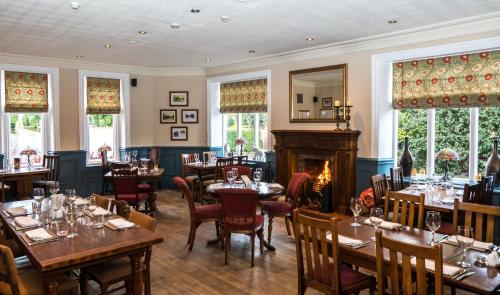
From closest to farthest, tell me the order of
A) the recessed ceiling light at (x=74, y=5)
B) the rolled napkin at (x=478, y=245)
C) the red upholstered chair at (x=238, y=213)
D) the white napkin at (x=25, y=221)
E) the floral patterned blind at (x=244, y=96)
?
the rolled napkin at (x=478, y=245) < the white napkin at (x=25, y=221) < the recessed ceiling light at (x=74, y=5) < the red upholstered chair at (x=238, y=213) < the floral patterned blind at (x=244, y=96)

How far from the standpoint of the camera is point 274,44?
651 centimetres

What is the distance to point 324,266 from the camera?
9.09ft

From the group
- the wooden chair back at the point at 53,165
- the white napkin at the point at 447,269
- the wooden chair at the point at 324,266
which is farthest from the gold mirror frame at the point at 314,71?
the wooden chair back at the point at 53,165

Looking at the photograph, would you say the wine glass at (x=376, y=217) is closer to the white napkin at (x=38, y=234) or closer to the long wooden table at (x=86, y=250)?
the long wooden table at (x=86, y=250)

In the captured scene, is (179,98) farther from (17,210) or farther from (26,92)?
(17,210)

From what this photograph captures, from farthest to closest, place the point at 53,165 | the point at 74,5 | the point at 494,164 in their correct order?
the point at 53,165 < the point at 494,164 < the point at 74,5

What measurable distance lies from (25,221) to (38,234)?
1.55ft

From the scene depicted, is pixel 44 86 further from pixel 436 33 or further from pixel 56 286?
pixel 436 33

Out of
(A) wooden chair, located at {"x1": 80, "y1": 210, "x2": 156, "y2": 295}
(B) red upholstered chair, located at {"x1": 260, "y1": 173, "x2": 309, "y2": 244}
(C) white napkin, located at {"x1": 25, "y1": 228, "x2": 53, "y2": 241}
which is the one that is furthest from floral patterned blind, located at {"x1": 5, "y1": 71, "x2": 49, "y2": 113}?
(A) wooden chair, located at {"x1": 80, "y1": 210, "x2": 156, "y2": 295}

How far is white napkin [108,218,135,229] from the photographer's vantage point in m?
3.21

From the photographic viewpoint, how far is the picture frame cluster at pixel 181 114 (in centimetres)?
943

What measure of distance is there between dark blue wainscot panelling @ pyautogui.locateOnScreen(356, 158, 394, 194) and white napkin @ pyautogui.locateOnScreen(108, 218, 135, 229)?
4108mm

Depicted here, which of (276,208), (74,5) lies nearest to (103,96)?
(74,5)

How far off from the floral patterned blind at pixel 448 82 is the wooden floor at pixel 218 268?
2.89m
